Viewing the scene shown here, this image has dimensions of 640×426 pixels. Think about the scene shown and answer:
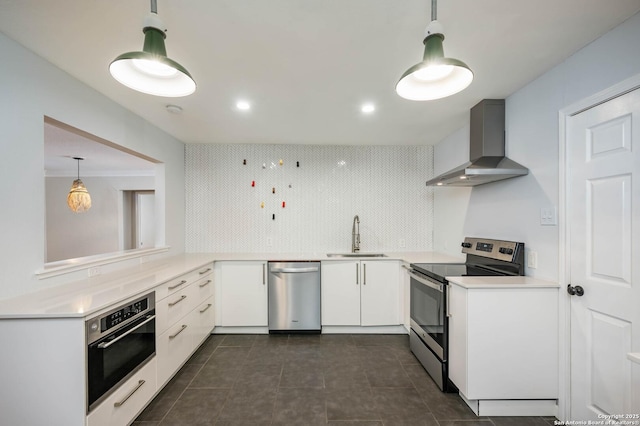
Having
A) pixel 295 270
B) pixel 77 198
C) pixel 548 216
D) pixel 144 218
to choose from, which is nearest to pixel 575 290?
pixel 548 216

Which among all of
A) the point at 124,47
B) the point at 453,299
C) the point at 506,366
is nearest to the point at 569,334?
the point at 506,366

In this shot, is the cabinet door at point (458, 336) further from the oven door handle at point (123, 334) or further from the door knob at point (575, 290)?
the oven door handle at point (123, 334)

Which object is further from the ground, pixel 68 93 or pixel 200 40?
pixel 200 40

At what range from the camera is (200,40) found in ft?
5.02

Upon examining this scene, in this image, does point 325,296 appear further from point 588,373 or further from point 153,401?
point 588,373

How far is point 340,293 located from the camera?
3.19 m

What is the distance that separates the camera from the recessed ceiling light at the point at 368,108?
242 centimetres

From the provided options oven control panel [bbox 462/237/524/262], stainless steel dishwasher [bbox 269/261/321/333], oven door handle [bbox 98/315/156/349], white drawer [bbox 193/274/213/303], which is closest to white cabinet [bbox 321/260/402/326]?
stainless steel dishwasher [bbox 269/261/321/333]

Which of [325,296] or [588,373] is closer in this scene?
[588,373]

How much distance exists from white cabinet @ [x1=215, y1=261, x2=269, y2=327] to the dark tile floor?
28 cm

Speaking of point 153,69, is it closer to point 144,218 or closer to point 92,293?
point 92,293

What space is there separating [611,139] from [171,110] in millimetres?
3231

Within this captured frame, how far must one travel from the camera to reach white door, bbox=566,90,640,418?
1420 mm

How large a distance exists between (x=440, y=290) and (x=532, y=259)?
2.30 ft
